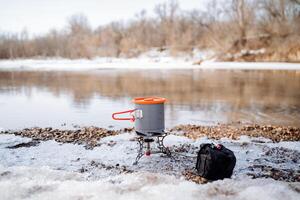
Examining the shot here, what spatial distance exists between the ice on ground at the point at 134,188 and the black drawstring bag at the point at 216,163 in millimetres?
140

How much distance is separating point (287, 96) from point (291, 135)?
26.2 feet

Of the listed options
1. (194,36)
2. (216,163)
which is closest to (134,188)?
(216,163)

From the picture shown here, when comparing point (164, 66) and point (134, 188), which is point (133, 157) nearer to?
point (134, 188)

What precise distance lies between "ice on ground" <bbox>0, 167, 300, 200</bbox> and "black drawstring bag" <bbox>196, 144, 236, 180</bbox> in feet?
0.46

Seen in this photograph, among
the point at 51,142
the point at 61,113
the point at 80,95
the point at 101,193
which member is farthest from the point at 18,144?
the point at 80,95

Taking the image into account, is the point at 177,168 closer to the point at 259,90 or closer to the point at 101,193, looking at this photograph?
the point at 101,193

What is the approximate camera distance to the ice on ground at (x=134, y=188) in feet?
15.0

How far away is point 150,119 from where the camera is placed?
19.1 ft

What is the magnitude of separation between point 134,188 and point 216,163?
1.12 metres

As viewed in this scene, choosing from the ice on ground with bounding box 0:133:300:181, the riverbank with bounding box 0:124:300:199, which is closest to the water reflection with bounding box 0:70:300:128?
the riverbank with bounding box 0:124:300:199

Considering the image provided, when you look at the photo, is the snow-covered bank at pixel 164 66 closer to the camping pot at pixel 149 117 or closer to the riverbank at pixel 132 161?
the riverbank at pixel 132 161

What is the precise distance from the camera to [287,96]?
15.4m

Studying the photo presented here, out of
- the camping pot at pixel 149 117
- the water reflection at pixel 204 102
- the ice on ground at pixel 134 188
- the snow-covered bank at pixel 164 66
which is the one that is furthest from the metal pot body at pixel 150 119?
the snow-covered bank at pixel 164 66

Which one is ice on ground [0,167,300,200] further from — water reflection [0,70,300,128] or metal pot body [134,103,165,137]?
water reflection [0,70,300,128]
